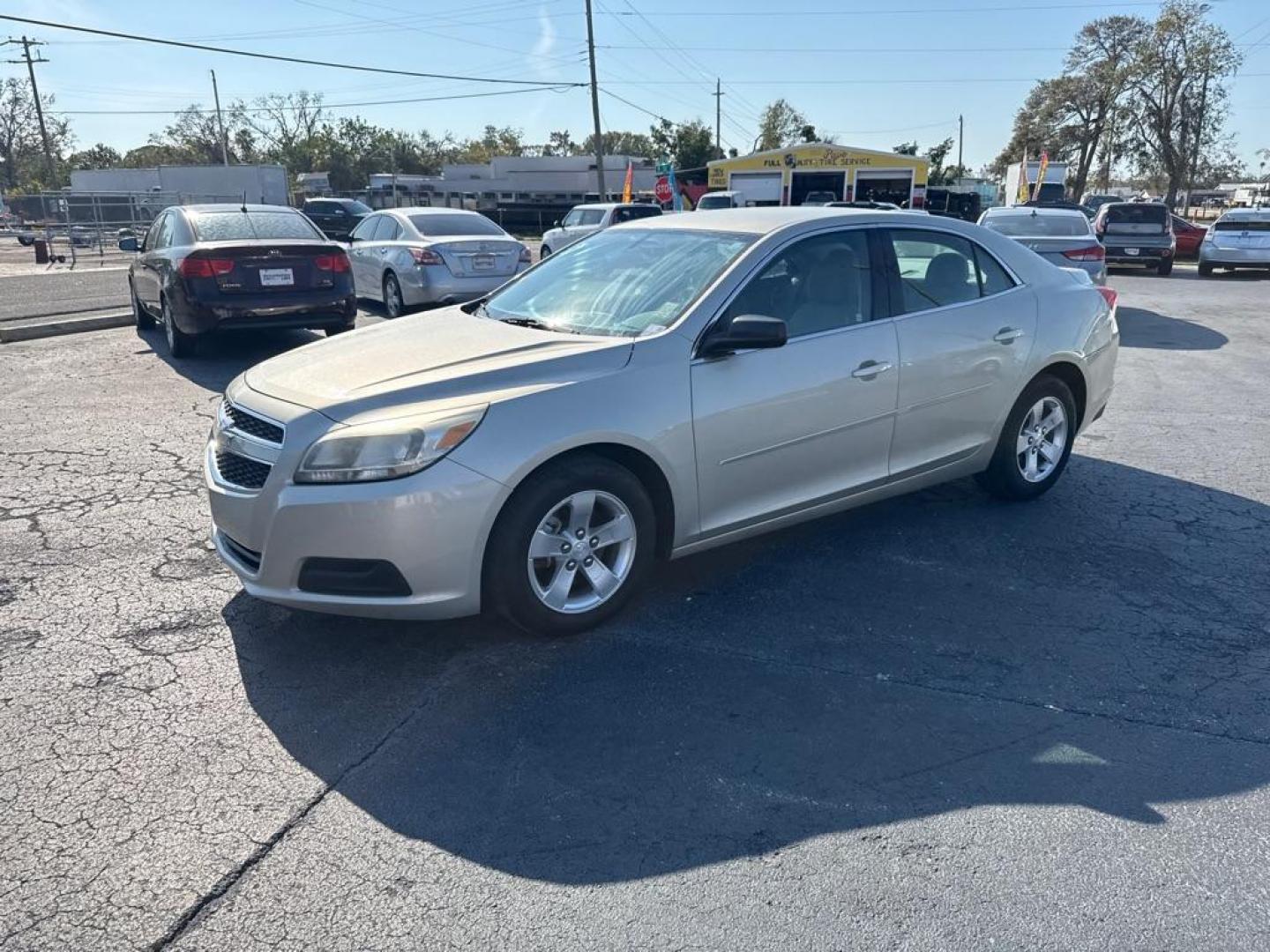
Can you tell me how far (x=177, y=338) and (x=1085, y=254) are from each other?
36.3ft

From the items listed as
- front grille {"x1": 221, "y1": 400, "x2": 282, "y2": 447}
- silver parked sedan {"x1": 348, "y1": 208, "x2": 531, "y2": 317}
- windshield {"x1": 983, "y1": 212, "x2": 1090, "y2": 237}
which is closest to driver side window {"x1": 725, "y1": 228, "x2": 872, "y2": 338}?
front grille {"x1": 221, "y1": 400, "x2": 282, "y2": 447}

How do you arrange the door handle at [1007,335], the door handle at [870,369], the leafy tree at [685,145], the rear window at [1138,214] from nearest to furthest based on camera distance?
the door handle at [870,369]
the door handle at [1007,335]
the rear window at [1138,214]
the leafy tree at [685,145]

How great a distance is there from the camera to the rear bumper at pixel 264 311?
→ 29.0ft

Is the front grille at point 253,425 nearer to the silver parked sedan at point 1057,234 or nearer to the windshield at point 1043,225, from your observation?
the silver parked sedan at point 1057,234

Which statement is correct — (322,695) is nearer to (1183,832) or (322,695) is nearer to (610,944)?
(610,944)

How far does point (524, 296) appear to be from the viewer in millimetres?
4910

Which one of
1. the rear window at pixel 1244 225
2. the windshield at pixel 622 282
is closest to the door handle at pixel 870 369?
the windshield at pixel 622 282

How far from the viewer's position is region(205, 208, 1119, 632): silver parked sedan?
11.3 feet

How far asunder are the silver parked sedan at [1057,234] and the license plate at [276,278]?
338 inches

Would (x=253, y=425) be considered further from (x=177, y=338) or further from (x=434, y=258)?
(x=434, y=258)

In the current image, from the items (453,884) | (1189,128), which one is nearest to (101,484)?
(453,884)

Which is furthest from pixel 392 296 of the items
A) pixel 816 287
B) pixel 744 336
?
pixel 744 336

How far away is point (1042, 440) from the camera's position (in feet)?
18.2

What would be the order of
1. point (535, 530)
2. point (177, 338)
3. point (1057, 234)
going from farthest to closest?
point (1057, 234) < point (177, 338) < point (535, 530)
